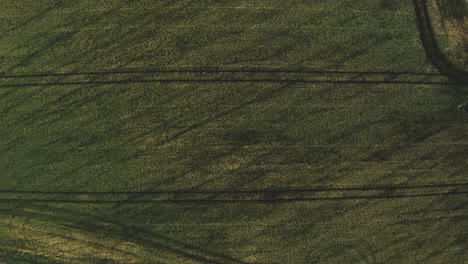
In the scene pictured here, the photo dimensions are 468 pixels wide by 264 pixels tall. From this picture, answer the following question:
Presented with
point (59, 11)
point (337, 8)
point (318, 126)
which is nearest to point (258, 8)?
point (337, 8)

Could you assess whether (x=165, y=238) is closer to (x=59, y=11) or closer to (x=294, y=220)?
(x=294, y=220)

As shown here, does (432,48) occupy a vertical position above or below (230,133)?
A: above

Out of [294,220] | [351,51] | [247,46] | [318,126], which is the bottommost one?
[294,220]

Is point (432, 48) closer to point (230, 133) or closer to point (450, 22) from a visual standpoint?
point (450, 22)

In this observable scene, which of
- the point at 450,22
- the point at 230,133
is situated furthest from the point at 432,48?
the point at 230,133

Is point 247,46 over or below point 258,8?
below

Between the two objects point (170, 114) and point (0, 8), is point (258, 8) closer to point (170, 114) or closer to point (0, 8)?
point (170, 114)

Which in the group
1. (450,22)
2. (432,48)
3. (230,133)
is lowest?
(230,133)
